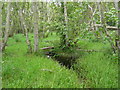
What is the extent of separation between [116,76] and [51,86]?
238 cm

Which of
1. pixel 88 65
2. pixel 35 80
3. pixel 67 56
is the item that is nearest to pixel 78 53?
pixel 67 56

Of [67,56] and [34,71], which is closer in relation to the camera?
[34,71]

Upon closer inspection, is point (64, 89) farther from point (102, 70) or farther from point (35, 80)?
point (102, 70)

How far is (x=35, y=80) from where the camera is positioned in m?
4.78

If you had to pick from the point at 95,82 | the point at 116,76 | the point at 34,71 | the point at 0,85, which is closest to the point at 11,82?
the point at 0,85

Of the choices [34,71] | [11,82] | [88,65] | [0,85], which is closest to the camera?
[0,85]

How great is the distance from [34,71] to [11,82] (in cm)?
118

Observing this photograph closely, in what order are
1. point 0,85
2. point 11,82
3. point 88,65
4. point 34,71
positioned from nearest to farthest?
point 0,85 → point 11,82 → point 34,71 → point 88,65

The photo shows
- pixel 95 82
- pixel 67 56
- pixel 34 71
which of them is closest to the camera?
pixel 95 82

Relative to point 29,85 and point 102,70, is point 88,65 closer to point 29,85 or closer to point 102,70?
point 102,70

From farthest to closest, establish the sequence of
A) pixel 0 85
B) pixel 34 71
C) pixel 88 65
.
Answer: pixel 88 65 < pixel 34 71 < pixel 0 85

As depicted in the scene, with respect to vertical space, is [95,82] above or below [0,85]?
below

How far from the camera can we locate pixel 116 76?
5008 millimetres

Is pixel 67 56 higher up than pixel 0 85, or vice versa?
pixel 0 85
